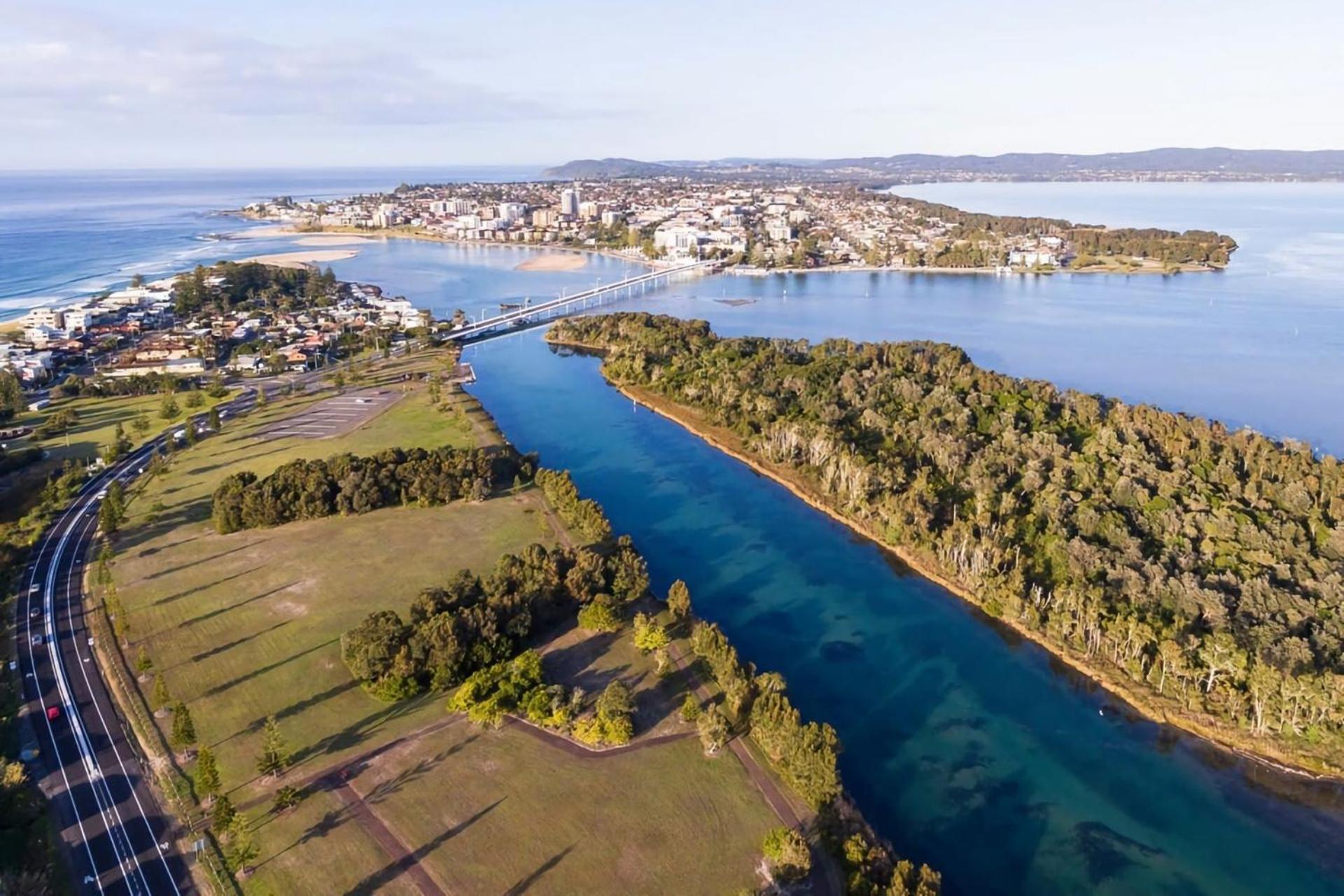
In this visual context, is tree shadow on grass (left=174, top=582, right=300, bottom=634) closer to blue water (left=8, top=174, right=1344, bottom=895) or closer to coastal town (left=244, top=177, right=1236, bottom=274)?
blue water (left=8, top=174, right=1344, bottom=895)

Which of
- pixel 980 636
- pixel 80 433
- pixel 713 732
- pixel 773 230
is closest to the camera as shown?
pixel 713 732

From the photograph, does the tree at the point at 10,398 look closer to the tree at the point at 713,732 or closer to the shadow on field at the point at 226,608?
the shadow on field at the point at 226,608

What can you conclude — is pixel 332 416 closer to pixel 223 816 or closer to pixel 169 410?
pixel 169 410

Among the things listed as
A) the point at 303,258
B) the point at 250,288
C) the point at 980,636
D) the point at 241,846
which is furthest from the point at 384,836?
the point at 303,258

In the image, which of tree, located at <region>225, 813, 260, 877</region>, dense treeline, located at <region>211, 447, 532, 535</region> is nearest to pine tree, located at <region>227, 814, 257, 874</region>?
tree, located at <region>225, 813, 260, 877</region>

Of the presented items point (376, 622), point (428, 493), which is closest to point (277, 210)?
point (428, 493)
